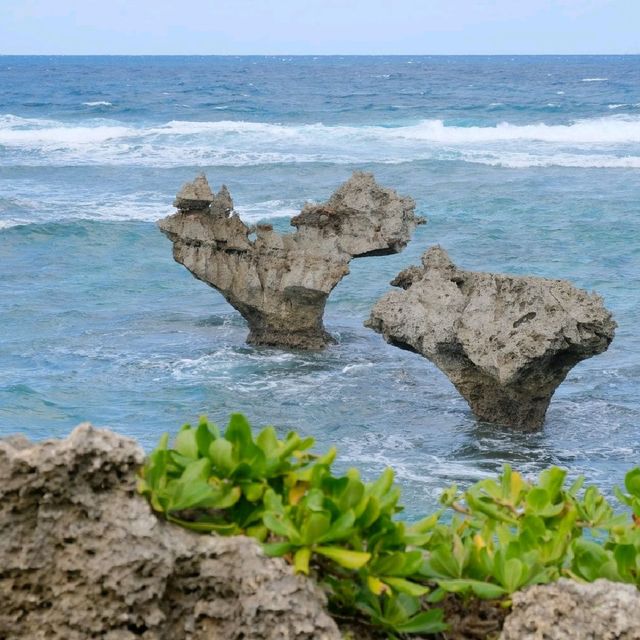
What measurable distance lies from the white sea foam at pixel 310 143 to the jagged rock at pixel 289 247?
19033mm

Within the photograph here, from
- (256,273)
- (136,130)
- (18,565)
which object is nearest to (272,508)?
(18,565)

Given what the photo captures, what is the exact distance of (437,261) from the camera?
34.4 ft

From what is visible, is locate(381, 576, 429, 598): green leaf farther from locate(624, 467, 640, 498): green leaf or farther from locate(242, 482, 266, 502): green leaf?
locate(624, 467, 640, 498): green leaf

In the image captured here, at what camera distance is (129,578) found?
7.53 feet

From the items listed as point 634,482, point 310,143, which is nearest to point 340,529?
point 634,482

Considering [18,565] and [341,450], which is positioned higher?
[18,565]

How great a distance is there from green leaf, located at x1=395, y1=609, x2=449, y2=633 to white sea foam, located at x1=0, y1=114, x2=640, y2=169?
97.2 feet

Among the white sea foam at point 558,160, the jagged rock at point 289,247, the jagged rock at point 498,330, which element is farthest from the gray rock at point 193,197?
the white sea foam at point 558,160

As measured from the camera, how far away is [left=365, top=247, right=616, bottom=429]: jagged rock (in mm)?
9172

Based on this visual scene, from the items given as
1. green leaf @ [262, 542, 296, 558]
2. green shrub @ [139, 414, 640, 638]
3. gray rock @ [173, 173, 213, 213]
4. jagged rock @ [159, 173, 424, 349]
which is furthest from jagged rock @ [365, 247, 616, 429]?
green leaf @ [262, 542, 296, 558]

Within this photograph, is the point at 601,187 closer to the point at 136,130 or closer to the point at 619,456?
the point at 619,456

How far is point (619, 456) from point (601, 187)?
17938 millimetres

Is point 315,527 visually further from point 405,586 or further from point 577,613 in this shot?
point 577,613

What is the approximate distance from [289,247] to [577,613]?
34.9 feet
